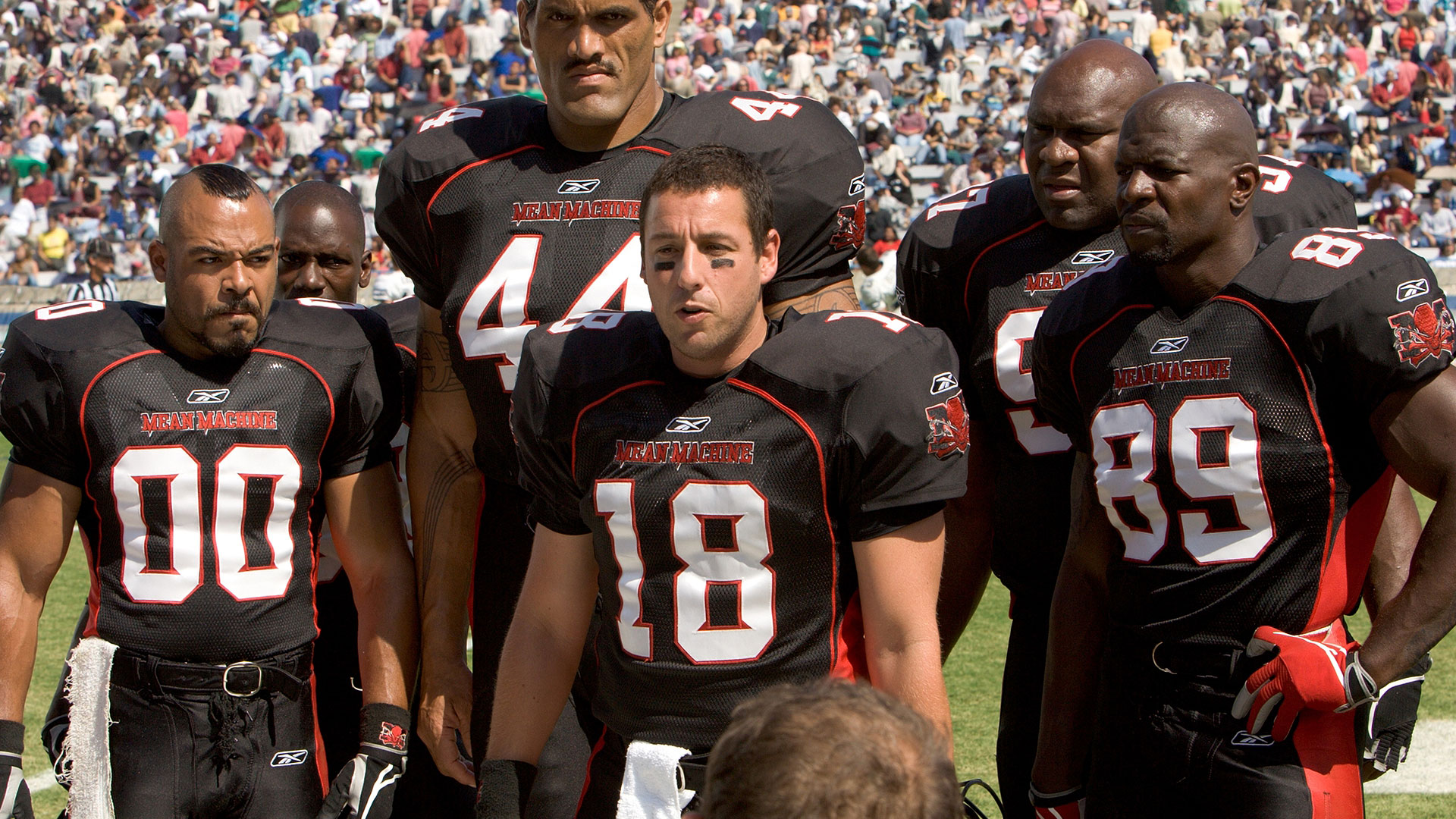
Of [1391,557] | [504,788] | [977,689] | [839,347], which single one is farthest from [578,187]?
[977,689]

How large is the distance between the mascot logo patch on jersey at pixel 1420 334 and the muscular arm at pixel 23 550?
2657 mm

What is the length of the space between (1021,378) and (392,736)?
62.6 inches

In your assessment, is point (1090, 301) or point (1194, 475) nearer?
point (1194, 475)

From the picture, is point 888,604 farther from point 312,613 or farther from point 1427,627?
point 312,613

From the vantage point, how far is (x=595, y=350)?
2.58 metres

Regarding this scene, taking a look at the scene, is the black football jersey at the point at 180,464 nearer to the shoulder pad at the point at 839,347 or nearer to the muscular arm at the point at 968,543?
the shoulder pad at the point at 839,347

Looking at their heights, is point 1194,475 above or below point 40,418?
above

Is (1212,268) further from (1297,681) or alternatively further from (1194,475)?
(1297,681)

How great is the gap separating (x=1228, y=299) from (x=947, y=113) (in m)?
18.4

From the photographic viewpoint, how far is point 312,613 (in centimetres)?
328

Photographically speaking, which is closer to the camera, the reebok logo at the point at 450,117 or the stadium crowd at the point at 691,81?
the reebok logo at the point at 450,117

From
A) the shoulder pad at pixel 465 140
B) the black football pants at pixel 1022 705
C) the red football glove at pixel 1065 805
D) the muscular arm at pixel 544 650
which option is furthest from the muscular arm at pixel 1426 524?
the shoulder pad at pixel 465 140

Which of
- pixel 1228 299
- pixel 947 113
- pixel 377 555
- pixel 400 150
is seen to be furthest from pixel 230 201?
pixel 947 113

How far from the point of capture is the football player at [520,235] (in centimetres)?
298
